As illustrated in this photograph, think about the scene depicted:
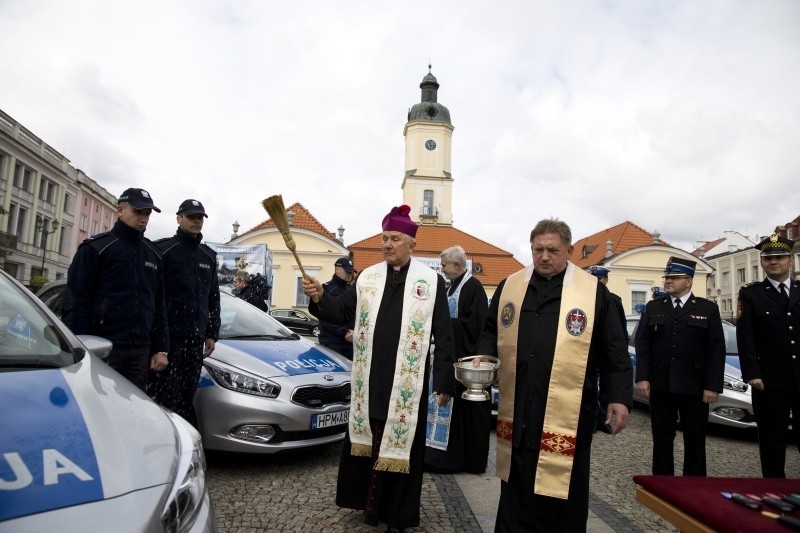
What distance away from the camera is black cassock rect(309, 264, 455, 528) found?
341 cm

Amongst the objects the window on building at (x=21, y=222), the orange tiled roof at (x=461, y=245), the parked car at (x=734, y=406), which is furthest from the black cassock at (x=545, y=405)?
the window on building at (x=21, y=222)

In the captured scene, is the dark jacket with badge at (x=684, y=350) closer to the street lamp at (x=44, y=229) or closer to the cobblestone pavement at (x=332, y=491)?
the cobblestone pavement at (x=332, y=491)

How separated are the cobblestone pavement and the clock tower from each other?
4266cm

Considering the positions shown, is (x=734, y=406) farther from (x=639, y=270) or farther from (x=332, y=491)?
(x=639, y=270)

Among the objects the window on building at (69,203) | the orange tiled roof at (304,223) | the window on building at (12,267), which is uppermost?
the window on building at (69,203)

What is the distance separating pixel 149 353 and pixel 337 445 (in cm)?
226

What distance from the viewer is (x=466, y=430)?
498cm

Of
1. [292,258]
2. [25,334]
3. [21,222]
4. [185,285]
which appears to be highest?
[21,222]

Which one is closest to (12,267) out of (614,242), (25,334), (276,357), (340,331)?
(340,331)

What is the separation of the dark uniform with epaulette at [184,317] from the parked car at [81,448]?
2035mm

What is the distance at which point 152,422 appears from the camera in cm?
216

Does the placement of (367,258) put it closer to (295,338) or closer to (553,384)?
(295,338)

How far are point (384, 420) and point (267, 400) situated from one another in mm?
1316

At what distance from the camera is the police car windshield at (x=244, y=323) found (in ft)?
18.3
